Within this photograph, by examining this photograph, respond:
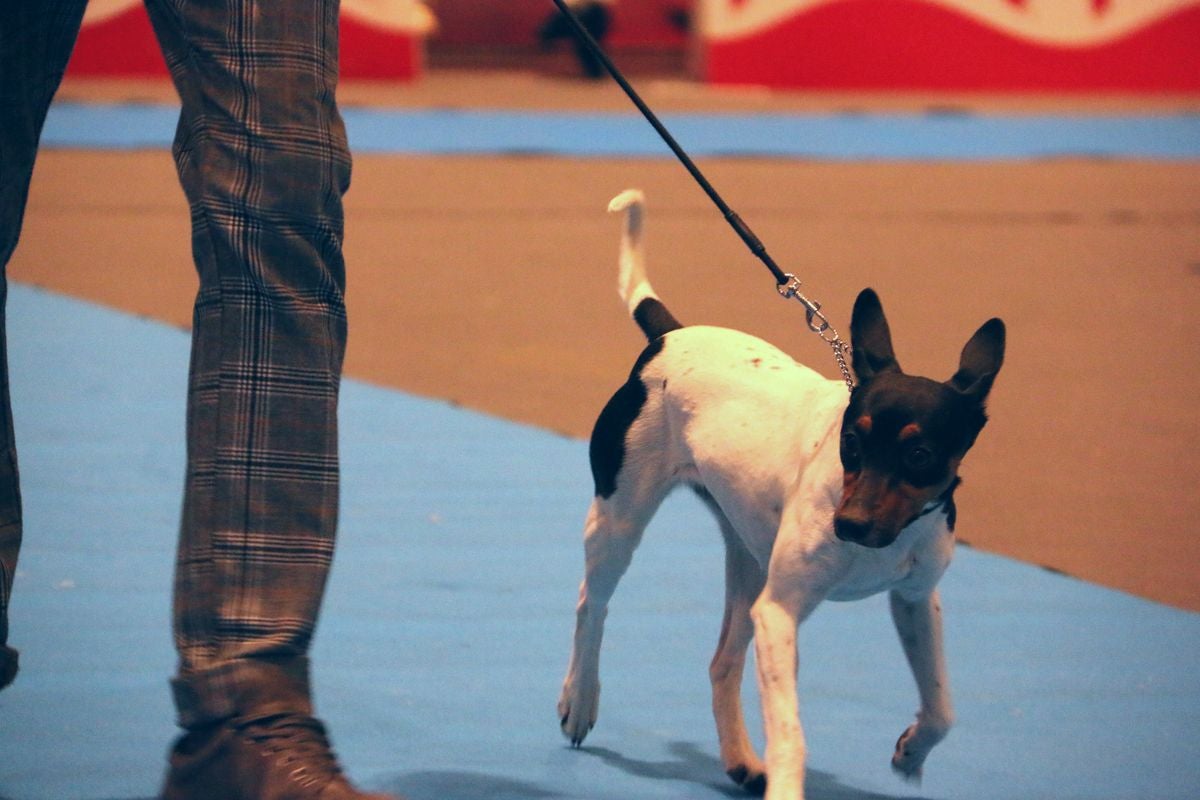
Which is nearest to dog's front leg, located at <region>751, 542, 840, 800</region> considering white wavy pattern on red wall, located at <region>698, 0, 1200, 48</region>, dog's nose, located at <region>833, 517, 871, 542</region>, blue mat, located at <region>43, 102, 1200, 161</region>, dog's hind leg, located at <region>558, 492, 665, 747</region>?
dog's nose, located at <region>833, 517, 871, 542</region>

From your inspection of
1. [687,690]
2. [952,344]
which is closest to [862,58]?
[952,344]

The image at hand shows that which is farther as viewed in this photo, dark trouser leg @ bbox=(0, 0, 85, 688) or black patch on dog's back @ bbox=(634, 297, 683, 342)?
black patch on dog's back @ bbox=(634, 297, 683, 342)

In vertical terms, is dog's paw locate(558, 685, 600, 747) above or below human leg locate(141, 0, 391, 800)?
below

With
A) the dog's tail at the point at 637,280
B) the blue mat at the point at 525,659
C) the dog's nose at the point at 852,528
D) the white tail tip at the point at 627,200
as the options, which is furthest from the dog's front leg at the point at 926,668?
the white tail tip at the point at 627,200

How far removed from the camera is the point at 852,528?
224 cm

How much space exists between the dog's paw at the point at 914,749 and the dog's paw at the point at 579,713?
1.62 ft

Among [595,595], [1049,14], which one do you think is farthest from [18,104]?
[1049,14]

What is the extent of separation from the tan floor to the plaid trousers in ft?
7.48

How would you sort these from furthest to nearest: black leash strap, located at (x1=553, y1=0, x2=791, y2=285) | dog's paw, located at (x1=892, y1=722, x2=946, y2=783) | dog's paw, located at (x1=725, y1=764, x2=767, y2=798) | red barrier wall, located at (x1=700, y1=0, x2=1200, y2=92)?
red barrier wall, located at (x1=700, y1=0, x2=1200, y2=92), black leash strap, located at (x1=553, y1=0, x2=791, y2=285), dog's paw, located at (x1=725, y1=764, x2=767, y2=798), dog's paw, located at (x1=892, y1=722, x2=946, y2=783)

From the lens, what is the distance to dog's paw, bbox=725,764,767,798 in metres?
2.68

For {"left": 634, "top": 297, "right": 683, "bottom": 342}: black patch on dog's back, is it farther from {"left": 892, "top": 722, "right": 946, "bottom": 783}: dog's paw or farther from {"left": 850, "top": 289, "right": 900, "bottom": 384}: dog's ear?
{"left": 892, "top": 722, "right": 946, "bottom": 783}: dog's paw

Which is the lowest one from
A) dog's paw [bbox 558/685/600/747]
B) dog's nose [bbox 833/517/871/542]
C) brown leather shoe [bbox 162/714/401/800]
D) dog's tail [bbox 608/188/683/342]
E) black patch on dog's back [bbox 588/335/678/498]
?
dog's paw [bbox 558/685/600/747]

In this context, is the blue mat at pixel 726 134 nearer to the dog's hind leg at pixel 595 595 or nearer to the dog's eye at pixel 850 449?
the dog's hind leg at pixel 595 595

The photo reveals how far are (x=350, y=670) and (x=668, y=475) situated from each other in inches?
29.8
